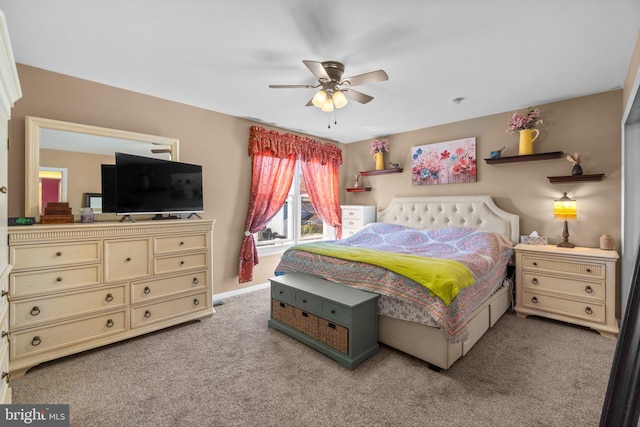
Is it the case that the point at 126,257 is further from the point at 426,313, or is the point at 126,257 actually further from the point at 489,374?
Result: the point at 489,374

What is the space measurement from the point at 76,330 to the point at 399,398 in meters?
2.68

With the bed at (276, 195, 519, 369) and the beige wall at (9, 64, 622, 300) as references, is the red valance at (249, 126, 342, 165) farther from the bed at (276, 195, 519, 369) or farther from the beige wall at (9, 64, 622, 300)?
the bed at (276, 195, 519, 369)

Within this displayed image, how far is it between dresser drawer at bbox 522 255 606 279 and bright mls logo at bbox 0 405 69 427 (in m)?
4.15

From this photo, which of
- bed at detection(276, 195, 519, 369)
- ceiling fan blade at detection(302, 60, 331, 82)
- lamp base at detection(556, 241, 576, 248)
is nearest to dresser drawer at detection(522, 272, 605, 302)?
bed at detection(276, 195, 519, 369)

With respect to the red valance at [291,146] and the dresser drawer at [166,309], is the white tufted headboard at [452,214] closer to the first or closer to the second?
the red valance at [291,146]

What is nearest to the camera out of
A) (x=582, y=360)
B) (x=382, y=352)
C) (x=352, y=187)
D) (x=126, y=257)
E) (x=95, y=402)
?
(x=95, y=402)

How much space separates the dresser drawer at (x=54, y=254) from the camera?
7.14 feet

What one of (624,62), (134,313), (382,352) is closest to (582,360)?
(382,352)

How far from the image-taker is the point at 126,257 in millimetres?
2688

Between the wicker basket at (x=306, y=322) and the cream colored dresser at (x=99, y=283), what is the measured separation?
1.18 metres

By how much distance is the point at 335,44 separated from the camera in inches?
86.4

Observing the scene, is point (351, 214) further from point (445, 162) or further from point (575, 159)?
point (575, 159)

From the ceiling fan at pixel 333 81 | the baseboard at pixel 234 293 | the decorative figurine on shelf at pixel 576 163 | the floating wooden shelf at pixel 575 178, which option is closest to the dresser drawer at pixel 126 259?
the baseboard at pixel 234 293

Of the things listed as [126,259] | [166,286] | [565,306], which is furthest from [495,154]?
[126,259]
